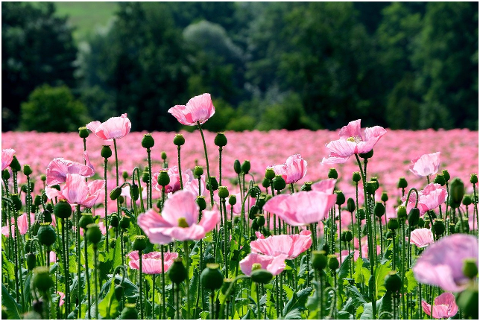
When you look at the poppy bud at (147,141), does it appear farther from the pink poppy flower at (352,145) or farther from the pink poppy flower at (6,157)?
the pink poppy flower at (352,145)

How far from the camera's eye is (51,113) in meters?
20.4

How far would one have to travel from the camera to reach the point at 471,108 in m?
27.4

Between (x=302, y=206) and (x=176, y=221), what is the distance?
23 centimetres

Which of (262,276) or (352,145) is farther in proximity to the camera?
(352,145)

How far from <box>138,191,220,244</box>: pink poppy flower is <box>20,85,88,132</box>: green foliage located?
773 inches

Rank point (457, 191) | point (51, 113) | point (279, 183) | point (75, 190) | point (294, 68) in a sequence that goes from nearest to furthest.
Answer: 1. point (457, 191)
2. point (75, 190)
3. point (279, 183)
4. point (51, 113)
5. point (294, 68)

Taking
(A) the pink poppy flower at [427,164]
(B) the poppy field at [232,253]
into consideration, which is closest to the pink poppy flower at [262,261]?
(B) the poppy field at [232,253]

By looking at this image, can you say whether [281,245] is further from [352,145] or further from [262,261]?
[352,145]

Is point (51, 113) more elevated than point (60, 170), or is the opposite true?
point (51, 113)

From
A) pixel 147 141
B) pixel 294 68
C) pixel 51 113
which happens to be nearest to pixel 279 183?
pixel 147 141

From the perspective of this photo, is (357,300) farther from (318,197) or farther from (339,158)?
(318,197)

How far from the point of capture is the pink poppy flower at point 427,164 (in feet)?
6.55

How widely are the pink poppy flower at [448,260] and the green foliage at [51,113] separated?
787 inches

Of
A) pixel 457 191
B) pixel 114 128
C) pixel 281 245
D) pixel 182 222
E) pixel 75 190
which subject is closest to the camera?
pixel 182 222
